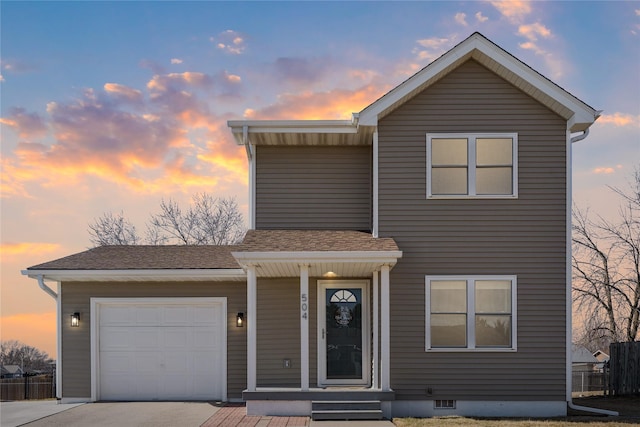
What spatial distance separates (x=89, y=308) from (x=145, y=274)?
1717 mm

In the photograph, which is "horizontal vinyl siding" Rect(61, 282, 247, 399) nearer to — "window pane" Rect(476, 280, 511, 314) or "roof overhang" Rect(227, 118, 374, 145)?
"roof overhang" Rect(227, 118, 374, 145)

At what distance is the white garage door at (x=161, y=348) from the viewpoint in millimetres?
14656

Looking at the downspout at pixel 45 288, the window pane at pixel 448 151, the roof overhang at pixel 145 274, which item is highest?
the window pane at pixel 448 151

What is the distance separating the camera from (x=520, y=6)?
1605cm

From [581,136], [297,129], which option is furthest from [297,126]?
[581,136]

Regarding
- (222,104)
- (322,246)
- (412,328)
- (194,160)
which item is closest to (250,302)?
(322,246)

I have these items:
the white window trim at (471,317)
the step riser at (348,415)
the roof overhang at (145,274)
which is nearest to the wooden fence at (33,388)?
the roof overhang at (145,274)

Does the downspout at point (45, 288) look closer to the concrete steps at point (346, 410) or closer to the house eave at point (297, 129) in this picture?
the house eave at point (297, 129)

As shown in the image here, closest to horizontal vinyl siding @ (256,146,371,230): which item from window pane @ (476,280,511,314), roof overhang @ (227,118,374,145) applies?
roof overhang @ (227,118,374,145)

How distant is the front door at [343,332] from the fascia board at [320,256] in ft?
5.79

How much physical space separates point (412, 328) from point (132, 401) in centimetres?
657

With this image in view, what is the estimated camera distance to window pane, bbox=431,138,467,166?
13.2 m

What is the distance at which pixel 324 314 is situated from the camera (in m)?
13.8

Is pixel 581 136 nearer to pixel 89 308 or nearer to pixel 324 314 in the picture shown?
pixel 324 314
